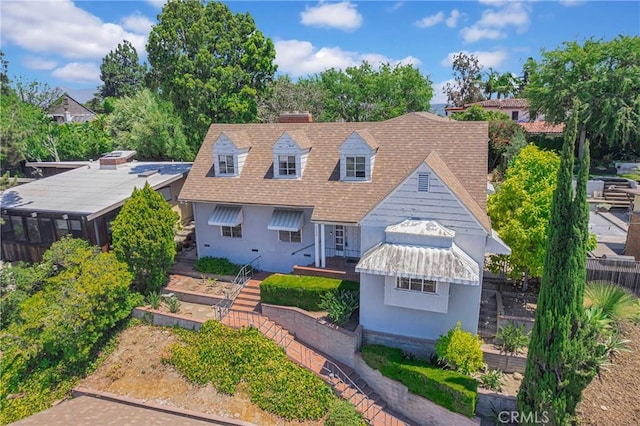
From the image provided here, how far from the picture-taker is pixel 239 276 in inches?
1121

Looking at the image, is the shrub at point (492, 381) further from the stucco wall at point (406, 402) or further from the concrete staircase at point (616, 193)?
the concrete staircase at point (616, 193)

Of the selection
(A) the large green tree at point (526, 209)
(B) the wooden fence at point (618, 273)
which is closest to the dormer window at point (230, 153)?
(A) the large green tree at point (526, 209)

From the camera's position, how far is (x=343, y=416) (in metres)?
18.4

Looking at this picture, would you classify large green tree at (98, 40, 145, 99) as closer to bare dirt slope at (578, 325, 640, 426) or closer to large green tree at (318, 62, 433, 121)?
large green tree at (318, 62, 433, 121)

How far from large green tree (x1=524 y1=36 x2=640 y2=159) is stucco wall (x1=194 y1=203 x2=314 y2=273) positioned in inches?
1656

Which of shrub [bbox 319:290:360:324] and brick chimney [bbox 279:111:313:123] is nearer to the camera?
shrub [bbox 319:290:360:324]

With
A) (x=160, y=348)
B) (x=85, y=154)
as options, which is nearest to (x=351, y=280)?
(x=160, y=348)

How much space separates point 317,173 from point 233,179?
251 inches

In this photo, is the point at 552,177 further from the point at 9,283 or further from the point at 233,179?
the point at 9,283

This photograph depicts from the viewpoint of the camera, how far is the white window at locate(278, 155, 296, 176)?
28312 millimetres

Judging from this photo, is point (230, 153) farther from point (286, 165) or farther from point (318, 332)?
point (318, 332)

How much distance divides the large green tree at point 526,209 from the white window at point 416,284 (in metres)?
5.74

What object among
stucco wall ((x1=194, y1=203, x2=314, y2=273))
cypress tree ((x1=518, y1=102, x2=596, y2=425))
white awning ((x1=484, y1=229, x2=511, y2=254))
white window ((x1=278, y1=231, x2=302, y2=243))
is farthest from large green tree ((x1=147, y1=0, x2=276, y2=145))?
cypress tree ((x1=518, y1=102, x2=596, y2=425))

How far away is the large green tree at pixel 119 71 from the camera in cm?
13825
